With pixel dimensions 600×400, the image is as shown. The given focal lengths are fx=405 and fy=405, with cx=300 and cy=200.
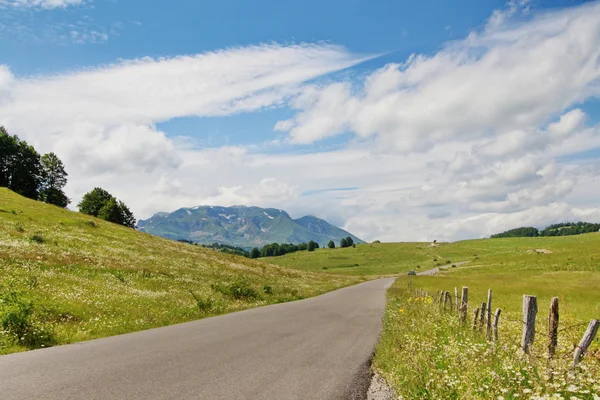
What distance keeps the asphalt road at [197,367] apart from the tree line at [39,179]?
105 metres

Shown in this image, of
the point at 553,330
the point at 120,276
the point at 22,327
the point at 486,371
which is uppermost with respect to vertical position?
the point at 553,330

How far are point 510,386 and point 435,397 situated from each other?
4.52ft

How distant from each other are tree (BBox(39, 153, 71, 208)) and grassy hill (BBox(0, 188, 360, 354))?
2475 inches

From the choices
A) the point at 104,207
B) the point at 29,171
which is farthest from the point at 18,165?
the point at 104,207

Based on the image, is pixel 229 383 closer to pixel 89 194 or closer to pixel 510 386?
pixel 510 386

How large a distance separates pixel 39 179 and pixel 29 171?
658 centimetres

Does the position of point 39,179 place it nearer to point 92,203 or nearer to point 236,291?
point 92,203

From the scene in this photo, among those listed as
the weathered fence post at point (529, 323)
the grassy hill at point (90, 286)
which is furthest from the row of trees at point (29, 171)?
the weathered fence post at point (529, 323)

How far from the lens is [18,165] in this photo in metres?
100

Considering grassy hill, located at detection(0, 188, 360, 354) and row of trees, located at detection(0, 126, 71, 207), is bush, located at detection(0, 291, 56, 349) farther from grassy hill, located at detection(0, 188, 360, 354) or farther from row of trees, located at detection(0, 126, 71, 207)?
row of trees, located at detection(0, 126, 71, 207)

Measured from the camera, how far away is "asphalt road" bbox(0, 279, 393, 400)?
8422 millimetres

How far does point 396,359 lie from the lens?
11820 mm

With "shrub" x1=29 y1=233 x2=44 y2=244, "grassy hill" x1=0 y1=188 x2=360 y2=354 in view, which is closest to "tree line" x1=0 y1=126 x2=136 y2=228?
"grassy hill" x1=0 y1=188 x2=360 y2=354

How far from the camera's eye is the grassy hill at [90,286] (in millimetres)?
15172
